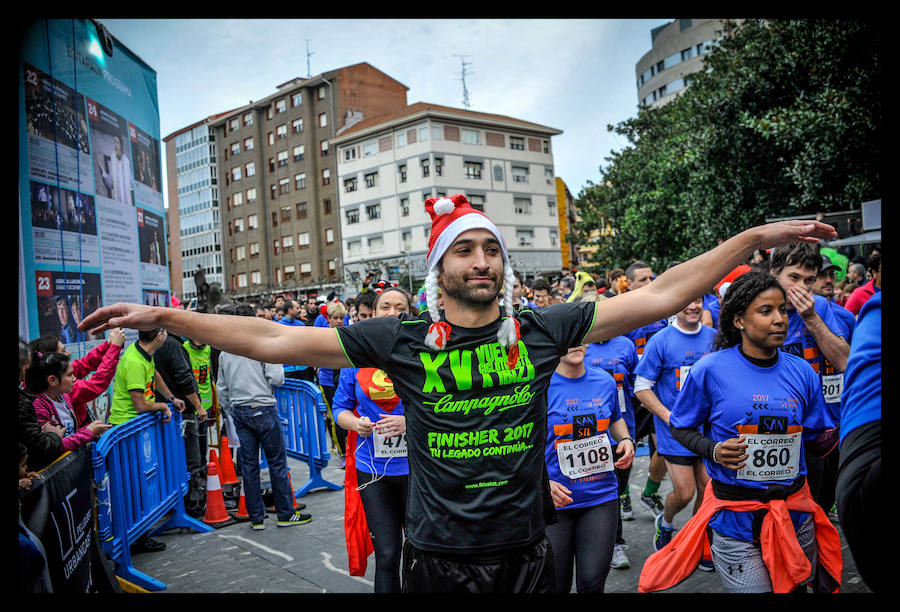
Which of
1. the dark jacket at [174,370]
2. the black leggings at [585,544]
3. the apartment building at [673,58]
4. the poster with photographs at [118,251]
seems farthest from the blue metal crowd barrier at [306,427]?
the apartment building at [673,58]

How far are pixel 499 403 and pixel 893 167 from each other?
1500 millimetres

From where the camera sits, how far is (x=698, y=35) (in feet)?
195

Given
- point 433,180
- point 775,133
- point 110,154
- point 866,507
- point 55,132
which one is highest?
point 433,180

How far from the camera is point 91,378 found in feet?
19.4

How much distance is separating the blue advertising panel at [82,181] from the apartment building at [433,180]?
43.7 meters

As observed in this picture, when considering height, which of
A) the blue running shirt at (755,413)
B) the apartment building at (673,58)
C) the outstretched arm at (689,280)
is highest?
the apartment building at (673,58)

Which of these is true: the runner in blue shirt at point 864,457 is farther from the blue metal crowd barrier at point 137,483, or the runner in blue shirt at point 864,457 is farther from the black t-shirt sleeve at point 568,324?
the blue metal crowd barrier at point 137,483

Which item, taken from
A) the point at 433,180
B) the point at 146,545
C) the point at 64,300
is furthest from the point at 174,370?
the point at 433,180

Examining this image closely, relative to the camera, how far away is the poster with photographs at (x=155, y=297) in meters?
6.94

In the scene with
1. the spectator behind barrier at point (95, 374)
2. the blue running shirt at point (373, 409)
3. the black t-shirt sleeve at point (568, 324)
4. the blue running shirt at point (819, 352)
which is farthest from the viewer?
the spectator behind barrier at point (95, 374)

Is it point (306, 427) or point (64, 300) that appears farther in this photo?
point (306, 427)

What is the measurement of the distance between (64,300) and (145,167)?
2.40 meters

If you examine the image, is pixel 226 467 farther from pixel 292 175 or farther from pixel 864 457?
pixel 292 175
